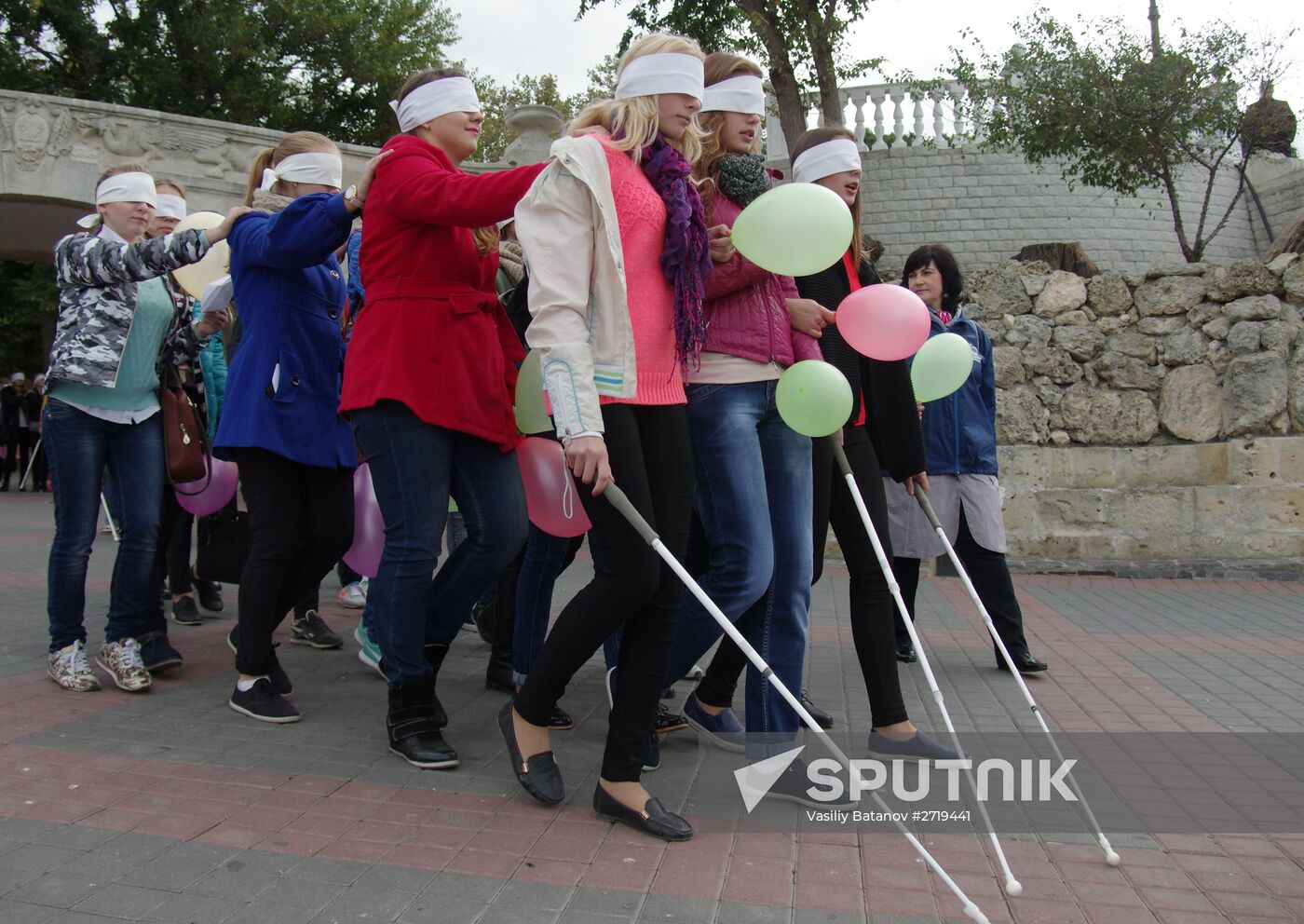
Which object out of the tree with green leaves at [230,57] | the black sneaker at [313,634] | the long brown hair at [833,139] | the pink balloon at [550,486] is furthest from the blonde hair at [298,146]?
the tree with green leaves at [230,57]

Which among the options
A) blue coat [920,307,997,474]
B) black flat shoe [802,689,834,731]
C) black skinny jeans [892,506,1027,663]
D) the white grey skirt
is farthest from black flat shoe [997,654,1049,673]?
black flat shoe [802,689,834,731]

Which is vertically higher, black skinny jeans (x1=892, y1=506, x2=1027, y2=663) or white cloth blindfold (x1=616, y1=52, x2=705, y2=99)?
white cloth blindfold (x1=616, y1=52, x2=705, y2=99)

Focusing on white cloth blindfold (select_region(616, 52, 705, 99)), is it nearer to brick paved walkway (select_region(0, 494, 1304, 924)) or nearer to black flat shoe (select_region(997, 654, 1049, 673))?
brick paved walkway (select_region(0, 494, 1304, 924))

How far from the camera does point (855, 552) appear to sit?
360 cm

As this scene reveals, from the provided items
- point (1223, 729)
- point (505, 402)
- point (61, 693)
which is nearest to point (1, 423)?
point (61, 693)

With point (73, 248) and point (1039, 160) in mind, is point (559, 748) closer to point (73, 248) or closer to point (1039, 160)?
point (73, 248)

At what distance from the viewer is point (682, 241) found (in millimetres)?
Result: 2965

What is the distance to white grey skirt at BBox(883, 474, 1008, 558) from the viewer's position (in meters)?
5.18

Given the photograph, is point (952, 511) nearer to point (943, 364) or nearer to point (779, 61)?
point (943, 364)

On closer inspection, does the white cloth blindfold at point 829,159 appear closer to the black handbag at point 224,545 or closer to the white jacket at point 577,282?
the white jacket at point 577,282

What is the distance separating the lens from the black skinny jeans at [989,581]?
5.15 meters

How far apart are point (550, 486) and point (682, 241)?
46.1 inches

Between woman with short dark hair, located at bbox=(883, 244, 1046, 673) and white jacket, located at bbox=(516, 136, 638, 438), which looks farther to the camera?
woman with short dark hair, located at bbox=(883, 244, 1046, 673)

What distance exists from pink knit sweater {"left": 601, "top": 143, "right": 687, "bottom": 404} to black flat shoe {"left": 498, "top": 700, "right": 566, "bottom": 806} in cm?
105
